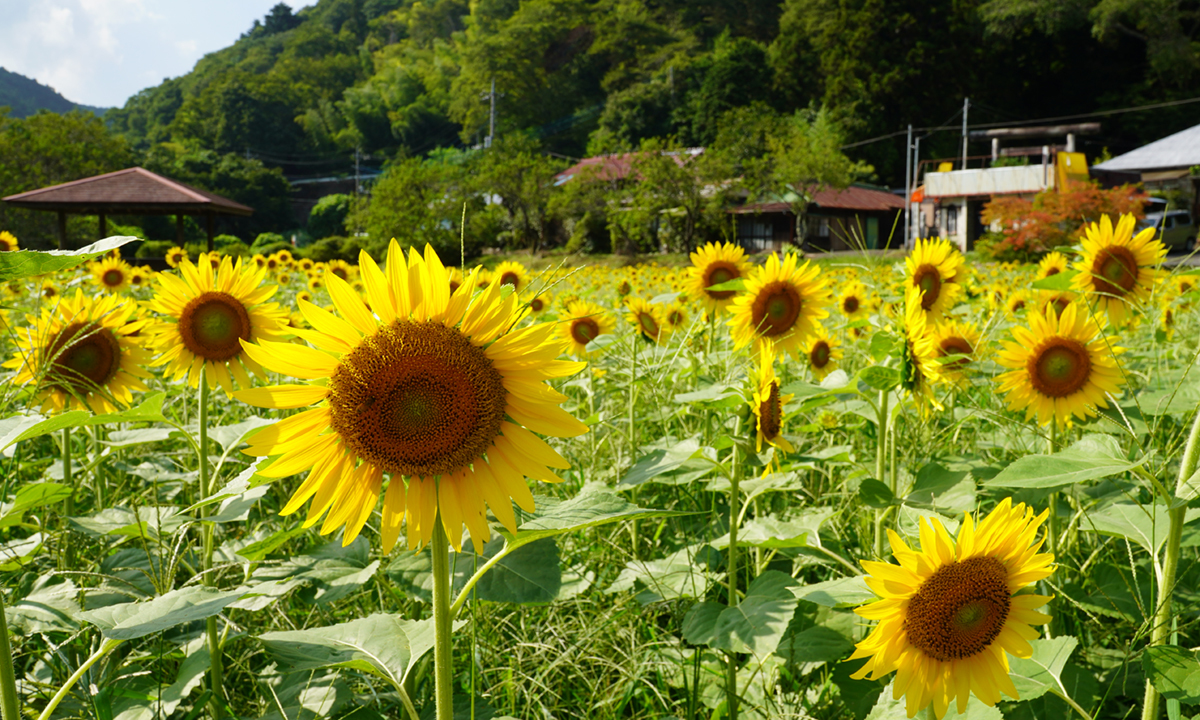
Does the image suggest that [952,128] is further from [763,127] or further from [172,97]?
[172,97]

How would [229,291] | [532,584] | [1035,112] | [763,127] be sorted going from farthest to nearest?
1. [1035,112]
2. [763,127]
3. [229,291]
4. [532,584]

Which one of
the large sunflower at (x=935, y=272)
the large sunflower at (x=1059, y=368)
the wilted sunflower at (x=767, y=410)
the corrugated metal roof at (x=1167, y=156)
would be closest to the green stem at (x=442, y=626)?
the wilted sunflower at (x=767, y=410)

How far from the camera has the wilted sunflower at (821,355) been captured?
289 centimetres

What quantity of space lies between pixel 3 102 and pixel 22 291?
138 m

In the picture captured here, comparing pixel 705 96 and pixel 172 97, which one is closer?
pixel 705 96

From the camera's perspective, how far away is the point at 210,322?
1.79 metres

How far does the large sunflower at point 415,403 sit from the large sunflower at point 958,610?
49 cm

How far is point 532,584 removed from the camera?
3.77 feet

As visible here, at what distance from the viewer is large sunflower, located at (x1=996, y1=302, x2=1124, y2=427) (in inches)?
73.6

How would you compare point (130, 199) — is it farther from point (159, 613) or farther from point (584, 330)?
point (159, 613)

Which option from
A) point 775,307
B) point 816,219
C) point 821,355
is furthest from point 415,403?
point 816,219

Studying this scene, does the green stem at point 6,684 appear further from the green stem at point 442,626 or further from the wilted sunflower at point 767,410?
the wilted sunflower at point 767,410

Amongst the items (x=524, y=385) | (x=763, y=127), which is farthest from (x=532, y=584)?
(x=763, y=127)

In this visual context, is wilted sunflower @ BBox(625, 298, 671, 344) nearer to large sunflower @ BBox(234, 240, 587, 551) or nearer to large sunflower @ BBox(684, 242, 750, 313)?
large sunflower @ BBox(684, 242, 750, 313)
